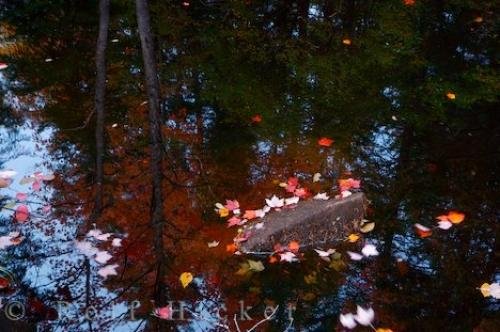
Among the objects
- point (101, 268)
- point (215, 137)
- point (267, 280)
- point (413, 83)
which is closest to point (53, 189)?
point (101, 268)

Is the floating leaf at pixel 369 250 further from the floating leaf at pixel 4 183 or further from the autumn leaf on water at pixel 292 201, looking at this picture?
the floating leaf at pixel 4 183

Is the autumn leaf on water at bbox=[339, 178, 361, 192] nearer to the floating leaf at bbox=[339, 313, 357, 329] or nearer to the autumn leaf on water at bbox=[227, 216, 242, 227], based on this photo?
the autumn leaf on water at bbox=[227, 216, 242, 227]

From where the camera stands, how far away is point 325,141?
6262 mm

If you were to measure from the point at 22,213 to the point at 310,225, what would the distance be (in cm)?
303

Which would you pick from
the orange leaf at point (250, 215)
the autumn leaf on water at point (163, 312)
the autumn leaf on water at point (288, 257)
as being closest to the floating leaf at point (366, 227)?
the autumn leaf on water at point (288, 257)

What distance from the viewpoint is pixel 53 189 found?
5207 mm

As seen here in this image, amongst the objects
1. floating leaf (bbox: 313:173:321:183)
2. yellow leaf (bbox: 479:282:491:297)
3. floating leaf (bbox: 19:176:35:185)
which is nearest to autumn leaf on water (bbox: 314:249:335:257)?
floating leaf (bbox: 313:173:321:183)

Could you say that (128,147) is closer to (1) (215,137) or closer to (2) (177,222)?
(1) (215,137)

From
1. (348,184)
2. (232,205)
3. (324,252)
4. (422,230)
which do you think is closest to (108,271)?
(232,205)

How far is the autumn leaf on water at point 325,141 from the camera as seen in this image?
6.20 meters

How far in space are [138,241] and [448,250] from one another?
10.3ft

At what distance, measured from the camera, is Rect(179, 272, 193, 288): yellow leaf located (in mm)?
3983

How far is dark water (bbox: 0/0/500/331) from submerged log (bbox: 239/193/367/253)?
19 cm

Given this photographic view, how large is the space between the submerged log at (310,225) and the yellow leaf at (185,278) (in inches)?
22.7
